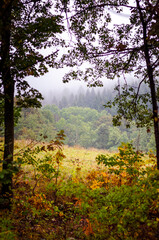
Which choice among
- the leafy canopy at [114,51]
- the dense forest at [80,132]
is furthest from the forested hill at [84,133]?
the leafy canopy at [114,51]

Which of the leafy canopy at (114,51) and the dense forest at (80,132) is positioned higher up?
the leafy canopy at (114,51)

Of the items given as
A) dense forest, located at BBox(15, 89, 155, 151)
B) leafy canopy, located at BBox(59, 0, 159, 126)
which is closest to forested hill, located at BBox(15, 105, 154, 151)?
dense forest, located at BBox(15, 89, 155, 151)

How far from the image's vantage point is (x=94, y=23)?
14.6 ft

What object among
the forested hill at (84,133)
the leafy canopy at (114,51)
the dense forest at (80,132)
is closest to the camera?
the leafy canopy at (114,51)

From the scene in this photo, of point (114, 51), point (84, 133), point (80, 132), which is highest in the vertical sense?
point (114, 51)

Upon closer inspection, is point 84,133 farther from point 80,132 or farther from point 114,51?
point 114,51

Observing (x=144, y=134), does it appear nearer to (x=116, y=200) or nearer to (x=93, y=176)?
(x=93, y=176)

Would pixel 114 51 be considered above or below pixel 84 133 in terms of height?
above

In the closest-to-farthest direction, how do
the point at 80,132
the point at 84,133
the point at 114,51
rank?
1. the point at 114,51
2. the point at 84,133
3. the point at 80,132

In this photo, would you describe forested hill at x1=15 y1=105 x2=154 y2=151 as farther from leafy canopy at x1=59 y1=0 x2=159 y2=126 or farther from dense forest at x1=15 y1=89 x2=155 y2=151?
leafy canopy at x1=59 y1=0 x2=159 y2=126

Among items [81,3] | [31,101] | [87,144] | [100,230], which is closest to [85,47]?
[81,3]

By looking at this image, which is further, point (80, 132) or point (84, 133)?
point (80, 132)

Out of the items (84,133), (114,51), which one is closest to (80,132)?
(84,133)

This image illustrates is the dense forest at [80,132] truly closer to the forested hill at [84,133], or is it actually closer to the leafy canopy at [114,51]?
the forested hill at [84,133]
